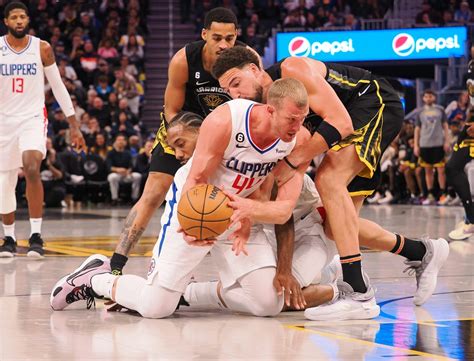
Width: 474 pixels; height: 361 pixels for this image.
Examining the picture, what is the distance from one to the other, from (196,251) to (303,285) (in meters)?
0.73

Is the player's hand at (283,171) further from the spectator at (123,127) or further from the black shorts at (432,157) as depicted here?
the spectator at (123,127)

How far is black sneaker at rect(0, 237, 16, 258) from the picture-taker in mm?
8492

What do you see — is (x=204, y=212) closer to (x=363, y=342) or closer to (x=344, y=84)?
(x=363, y=342)

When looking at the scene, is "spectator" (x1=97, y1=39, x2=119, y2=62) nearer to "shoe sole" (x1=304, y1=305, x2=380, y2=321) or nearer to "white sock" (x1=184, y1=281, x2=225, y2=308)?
"white sock" (x1=184, y1=281, x2=225, y2=308)

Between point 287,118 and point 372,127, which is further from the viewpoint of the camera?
point 372,127

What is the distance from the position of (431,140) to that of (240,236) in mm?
12805

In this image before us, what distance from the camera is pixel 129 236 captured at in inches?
257

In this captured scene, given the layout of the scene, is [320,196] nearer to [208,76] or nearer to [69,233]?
[208,76]

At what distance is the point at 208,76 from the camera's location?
6.54m

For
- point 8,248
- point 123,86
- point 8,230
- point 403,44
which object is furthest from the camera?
point 403,44

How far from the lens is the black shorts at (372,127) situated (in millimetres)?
5797

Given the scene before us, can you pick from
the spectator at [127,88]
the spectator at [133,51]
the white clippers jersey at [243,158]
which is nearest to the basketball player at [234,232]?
the white clippers jersey at [243,158]

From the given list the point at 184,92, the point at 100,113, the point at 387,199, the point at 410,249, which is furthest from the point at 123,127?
the point at 410,249

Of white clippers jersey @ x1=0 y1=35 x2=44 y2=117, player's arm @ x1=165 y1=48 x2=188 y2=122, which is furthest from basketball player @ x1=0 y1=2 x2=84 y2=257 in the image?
player's arm @ x1=165 y1=48 x2=188 y2=122
